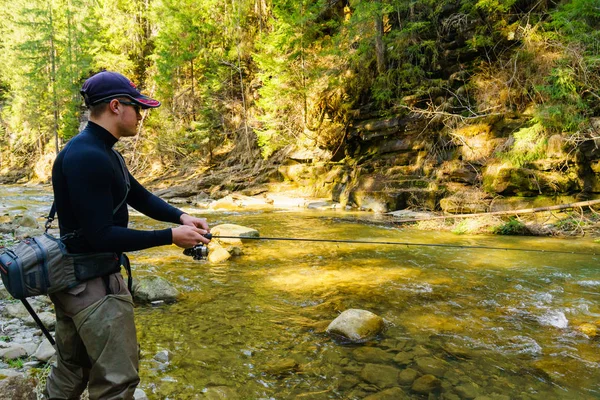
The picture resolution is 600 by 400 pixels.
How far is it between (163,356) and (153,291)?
5.43 feet

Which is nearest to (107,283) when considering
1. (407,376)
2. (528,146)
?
(407,376)

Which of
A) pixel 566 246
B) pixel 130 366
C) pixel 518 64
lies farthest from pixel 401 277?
pixel 518 64

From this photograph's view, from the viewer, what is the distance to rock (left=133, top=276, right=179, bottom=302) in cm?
492

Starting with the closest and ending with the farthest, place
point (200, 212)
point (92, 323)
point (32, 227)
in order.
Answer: point (92, 323)
point (32, 227)
point (200, 212)

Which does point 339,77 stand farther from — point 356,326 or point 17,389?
point 17,389

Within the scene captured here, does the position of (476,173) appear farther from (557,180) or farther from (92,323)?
(92,323)

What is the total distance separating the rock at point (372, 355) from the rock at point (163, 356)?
69.1 inches

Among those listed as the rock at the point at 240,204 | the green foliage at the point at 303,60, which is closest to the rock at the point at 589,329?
the green foliage at the point at 303,60

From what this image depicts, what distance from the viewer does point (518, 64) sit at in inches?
499

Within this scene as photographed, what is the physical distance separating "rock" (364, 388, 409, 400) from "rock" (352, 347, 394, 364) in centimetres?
43

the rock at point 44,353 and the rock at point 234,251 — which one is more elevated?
the rock at point 234,251

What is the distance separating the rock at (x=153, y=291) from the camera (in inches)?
194

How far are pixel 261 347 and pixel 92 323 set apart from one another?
227 centimetres

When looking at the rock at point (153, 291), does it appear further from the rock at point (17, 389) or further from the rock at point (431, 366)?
the rock at point (431, 366)
